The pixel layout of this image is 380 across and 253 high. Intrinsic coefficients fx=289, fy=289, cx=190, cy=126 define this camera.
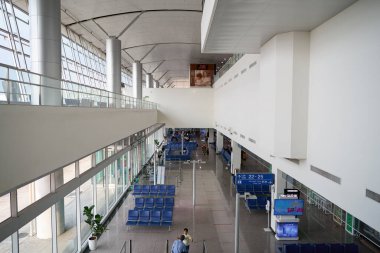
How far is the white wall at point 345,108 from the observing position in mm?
5035

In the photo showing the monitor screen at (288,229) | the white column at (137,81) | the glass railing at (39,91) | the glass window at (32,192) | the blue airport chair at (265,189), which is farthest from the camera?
the white column at (137,81)

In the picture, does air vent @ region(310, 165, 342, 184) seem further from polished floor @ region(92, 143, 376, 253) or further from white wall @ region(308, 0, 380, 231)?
polished floor @ region(92, 143, 376, 253)

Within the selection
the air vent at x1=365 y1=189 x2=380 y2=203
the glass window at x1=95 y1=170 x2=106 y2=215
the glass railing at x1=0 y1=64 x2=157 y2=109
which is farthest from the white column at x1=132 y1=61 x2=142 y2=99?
the air vent at x1=365 y1=189 x2=380 y2=203

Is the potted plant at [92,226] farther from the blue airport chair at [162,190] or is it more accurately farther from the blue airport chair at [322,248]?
the blue airport chair at [322,248]

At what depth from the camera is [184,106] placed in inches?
1294

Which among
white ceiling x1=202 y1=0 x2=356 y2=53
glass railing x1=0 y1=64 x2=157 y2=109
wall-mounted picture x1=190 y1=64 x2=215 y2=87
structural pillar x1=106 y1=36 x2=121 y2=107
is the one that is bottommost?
glass railing x1=0 y1=64 x2=157 y2=109

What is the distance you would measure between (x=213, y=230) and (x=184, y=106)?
71.6ft

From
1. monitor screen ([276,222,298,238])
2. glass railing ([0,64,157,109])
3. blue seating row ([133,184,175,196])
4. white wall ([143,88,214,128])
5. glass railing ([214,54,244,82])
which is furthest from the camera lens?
white wall ([143,88,214,128])

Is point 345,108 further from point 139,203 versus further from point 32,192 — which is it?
point 139,203

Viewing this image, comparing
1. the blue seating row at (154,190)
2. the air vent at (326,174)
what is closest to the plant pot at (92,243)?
the blue seating row at (154,190)

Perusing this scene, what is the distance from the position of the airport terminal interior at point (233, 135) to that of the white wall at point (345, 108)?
3cm

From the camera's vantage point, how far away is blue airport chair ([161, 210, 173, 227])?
40.2ft

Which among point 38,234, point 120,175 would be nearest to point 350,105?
point 38,234

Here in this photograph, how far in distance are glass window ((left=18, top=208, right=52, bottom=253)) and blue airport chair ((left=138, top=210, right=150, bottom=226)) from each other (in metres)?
4.25
